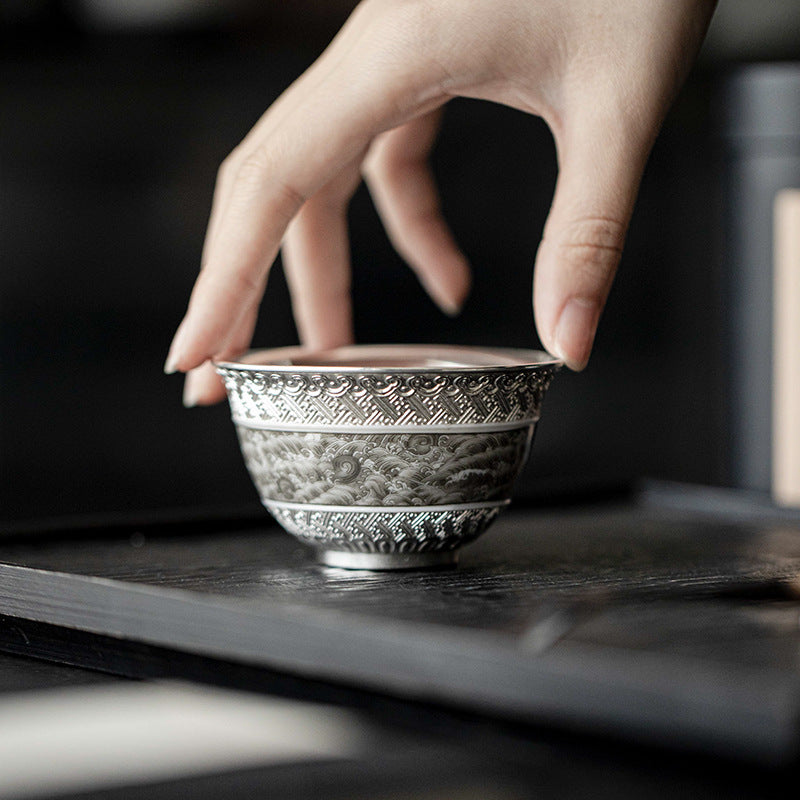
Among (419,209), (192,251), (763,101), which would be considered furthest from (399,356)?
(192,251)

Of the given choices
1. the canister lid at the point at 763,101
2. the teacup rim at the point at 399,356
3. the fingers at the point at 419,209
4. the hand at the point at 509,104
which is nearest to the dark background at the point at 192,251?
the canister lid at the point at 763,101

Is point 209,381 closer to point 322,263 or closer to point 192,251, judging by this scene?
point 322,263

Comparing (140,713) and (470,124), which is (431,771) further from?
(470,124)

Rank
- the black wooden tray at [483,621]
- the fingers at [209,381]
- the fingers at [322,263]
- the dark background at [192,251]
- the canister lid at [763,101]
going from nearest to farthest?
the black wooden tray at [483,621] < the fingers at [209,381] < the fingers at [322,263] < the canister lid at [763,101] < the dark background at [192,251]

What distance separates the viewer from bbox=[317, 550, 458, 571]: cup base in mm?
605

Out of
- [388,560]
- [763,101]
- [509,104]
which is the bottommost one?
[388,560]

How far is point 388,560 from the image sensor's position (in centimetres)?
60

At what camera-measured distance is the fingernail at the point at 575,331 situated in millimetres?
622

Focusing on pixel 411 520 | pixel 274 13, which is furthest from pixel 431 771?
pixel 274 13

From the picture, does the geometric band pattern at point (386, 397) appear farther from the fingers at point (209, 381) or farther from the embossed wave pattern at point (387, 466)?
the fingers at point (209, 381)

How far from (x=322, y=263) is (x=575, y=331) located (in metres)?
0.33

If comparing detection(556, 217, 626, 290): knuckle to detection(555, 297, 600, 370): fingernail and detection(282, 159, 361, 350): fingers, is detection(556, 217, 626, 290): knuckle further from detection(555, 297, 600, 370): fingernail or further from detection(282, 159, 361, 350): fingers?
detection(282, 159, 361, 350): fingers

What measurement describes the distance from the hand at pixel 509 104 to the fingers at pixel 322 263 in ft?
0.70

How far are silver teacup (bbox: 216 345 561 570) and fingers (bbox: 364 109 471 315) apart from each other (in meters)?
0.38
